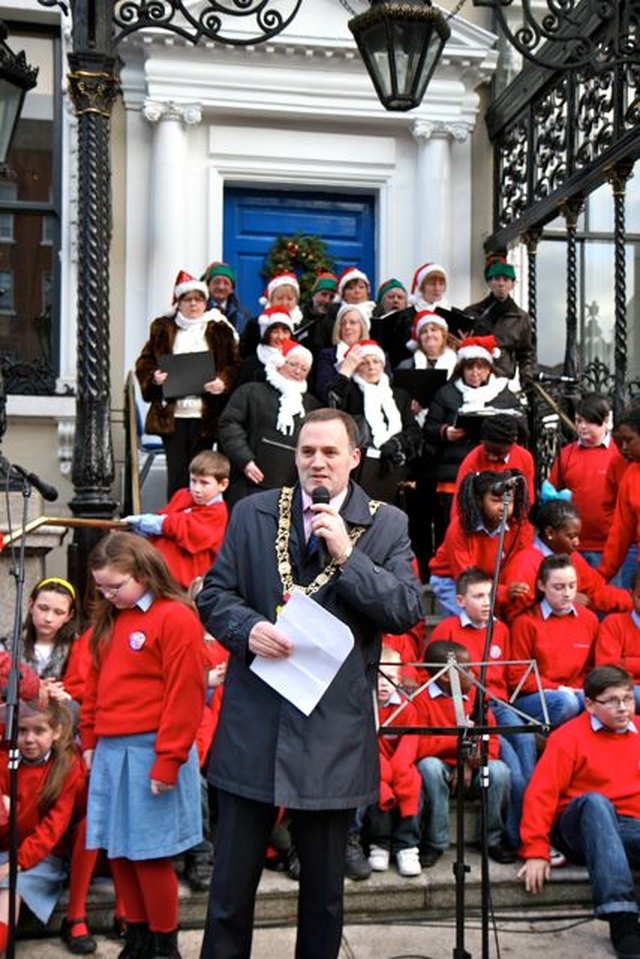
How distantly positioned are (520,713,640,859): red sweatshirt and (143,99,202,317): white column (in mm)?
6188

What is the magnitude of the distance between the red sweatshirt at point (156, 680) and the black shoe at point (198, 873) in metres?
0.77

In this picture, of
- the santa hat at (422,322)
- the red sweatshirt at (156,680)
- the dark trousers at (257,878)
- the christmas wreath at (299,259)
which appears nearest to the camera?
the dark trousers at (257,878)

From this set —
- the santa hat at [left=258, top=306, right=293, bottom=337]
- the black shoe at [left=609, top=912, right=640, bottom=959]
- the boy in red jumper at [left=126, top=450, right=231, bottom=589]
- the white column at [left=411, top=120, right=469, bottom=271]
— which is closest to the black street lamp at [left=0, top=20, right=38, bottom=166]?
the boy in red jumper at [left=126, top=450, right=231, bottom=589]

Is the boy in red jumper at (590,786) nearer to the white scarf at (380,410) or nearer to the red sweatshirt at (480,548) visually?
the red sweatshirt at (480,548)

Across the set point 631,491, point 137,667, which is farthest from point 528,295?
point 137,667

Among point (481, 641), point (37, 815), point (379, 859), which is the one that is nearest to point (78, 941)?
point (37, 815)

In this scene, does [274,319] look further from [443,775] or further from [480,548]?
[443,775]

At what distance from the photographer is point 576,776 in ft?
18.0

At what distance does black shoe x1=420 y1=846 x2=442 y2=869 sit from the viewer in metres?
5.50

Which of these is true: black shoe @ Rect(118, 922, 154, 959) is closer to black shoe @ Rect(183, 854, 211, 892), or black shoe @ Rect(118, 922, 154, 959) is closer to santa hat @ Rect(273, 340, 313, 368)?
black shoe @ Rect(183, 854, 211, 892)

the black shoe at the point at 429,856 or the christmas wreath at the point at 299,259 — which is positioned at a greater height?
the christmas wreath at the point at 299,259

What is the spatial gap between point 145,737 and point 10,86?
3304mm

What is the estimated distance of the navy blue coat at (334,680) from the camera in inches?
138

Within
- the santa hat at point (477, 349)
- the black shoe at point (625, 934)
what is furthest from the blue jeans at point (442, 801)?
the santa hat at point (477, 349)
